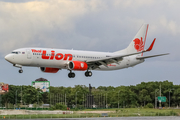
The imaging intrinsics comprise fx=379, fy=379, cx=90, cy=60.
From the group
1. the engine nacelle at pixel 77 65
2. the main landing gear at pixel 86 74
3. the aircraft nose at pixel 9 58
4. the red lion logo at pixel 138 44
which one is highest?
the red lion logo at pixel 138 44

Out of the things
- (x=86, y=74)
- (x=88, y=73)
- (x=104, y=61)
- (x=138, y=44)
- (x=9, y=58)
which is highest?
(x=138, y=44)

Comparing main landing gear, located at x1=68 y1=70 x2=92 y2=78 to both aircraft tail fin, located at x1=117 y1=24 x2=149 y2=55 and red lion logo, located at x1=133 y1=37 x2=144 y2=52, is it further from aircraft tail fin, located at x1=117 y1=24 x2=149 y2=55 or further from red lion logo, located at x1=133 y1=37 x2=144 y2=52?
red lion logo, located at x1=133 y1=37 x2=144 y2=52

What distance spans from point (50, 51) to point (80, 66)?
7.36m

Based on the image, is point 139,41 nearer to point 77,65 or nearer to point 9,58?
point 77,65

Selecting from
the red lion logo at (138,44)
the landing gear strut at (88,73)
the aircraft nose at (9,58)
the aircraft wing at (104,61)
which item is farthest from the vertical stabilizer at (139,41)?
the aircraft nose at (9,58)

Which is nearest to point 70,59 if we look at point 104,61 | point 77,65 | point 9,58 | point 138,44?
point 77,65

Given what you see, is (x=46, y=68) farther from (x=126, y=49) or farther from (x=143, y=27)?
(x=143, y=27)

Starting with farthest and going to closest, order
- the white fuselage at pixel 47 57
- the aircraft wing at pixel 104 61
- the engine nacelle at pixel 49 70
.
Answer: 1. the engine nacelle at pixel 49 70
2. the aircraft wing at pixel 104 61
3. the white fuselage at pixel 47 57

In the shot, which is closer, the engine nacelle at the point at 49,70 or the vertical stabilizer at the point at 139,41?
the engine nacelle at the point at 49,70

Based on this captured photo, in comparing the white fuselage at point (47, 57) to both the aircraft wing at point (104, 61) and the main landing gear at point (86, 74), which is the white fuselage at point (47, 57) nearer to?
the aircraft wing at point (104, 61)

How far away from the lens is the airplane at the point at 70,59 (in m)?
73.6

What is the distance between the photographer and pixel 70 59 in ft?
261

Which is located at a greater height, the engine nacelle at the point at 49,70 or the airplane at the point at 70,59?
the airplane at the point at 70,59

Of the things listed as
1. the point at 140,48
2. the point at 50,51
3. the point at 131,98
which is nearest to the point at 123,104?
→ the point at 131,98
